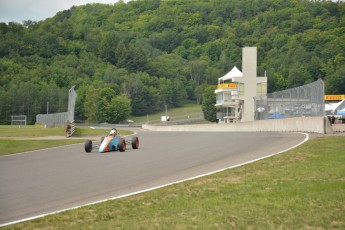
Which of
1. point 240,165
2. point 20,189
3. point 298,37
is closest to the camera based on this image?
point 20,189

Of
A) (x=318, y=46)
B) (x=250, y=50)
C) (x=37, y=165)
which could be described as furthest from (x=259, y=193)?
(x=318, y=46)

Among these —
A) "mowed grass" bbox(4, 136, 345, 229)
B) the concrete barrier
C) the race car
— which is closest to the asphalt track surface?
"mowed grass" bbox(4, 136, 345, 229)

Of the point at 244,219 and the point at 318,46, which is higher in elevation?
the point at 318,46

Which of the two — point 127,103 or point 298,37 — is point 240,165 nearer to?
point 127,103

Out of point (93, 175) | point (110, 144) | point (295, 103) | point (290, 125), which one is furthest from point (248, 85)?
point (93, 175)

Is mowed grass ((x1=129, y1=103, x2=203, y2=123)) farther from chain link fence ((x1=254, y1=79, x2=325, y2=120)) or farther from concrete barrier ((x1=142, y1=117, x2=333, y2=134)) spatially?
chain link fence ((x1=254, y1=79, x2=325, y2=120))

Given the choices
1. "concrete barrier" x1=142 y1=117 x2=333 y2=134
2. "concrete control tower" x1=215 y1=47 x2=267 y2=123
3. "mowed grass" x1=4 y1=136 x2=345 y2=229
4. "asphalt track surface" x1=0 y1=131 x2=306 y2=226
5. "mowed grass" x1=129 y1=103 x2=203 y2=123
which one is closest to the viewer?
"mowed grass" x1=4 y1=136 x2=345 y2=229

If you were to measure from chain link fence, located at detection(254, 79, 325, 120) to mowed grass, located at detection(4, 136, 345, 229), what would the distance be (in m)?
19.7

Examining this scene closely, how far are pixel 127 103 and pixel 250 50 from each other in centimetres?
5883

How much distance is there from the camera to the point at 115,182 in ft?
46.3

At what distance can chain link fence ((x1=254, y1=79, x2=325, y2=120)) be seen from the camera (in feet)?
109

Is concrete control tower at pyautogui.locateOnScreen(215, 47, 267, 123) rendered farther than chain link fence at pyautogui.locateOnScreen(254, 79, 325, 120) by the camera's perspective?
Yes

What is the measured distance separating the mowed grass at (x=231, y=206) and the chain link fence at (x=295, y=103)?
19671 millimetres

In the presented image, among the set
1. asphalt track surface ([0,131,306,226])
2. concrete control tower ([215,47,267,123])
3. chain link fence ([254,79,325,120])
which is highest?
concrete control tower ([215,47,267,123])
